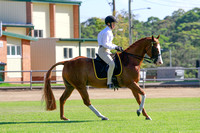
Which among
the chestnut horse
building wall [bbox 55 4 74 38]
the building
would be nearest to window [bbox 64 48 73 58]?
the building

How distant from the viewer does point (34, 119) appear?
43.1ft

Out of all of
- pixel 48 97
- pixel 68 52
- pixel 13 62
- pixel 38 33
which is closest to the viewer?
pixel 48 97

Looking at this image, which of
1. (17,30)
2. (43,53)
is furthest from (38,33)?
(43,53)

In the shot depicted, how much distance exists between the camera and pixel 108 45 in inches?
498

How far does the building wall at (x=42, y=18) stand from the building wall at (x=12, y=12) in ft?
10.9

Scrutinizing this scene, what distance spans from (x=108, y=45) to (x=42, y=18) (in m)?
48.4

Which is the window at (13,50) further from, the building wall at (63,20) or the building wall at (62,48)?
the building wall at (63,20)

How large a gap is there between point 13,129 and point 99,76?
133 inches

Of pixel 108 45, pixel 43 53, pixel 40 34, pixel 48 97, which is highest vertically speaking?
pixel 40 34

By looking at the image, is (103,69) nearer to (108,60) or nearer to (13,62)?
(108,60)

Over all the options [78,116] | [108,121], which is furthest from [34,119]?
[108,121]

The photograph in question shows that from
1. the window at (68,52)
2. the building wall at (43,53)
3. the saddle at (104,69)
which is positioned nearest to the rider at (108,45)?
the saddle at (104,69)

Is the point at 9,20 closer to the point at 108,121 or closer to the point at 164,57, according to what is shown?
the point at 108,121

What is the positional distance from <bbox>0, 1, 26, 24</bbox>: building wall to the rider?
1703 inches
